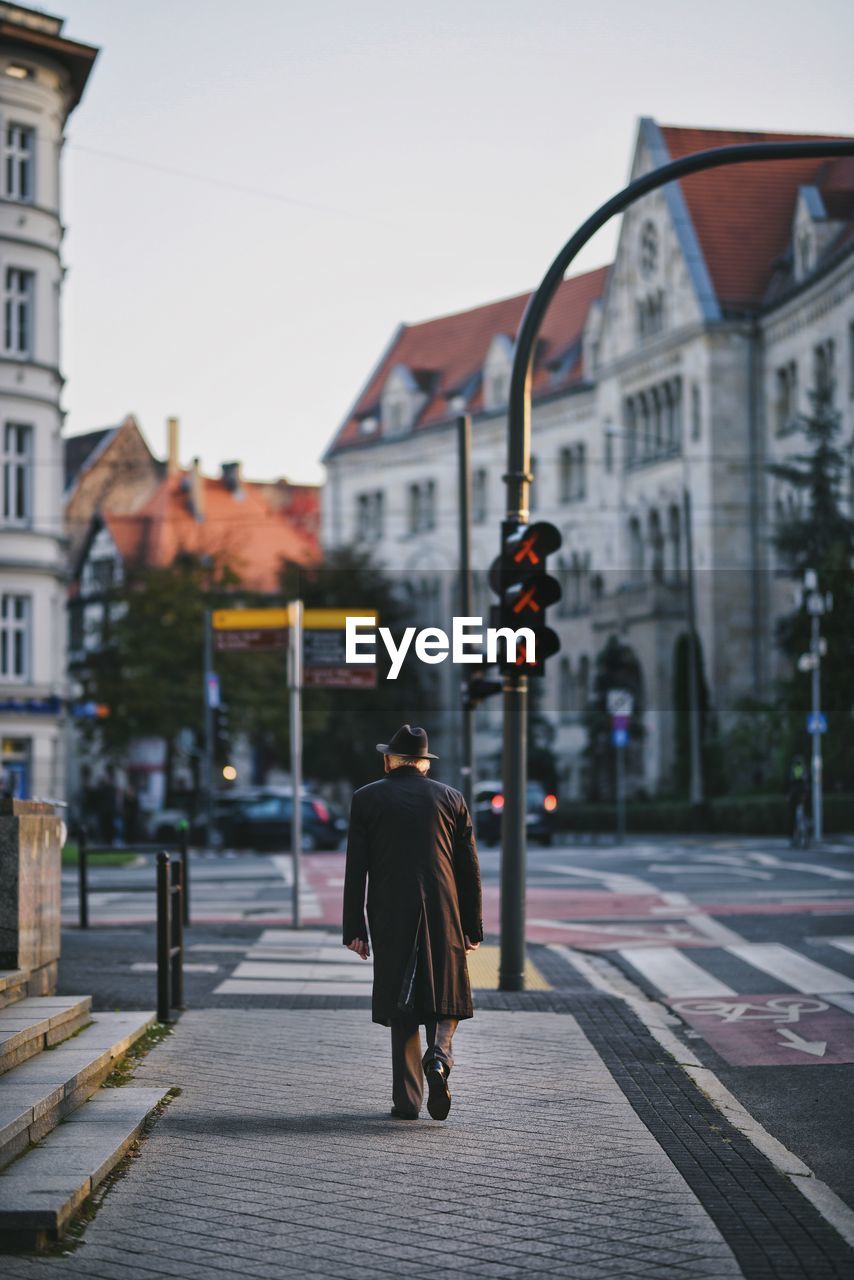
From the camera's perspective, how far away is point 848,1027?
12.9 m

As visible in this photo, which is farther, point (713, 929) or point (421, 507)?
point (421, 507)

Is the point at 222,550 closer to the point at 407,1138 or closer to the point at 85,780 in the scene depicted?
the point at 85,780

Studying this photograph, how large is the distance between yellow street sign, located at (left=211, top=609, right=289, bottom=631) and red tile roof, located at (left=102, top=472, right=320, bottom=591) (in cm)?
6049

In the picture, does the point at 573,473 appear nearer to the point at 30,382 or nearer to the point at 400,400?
the point at 400,400

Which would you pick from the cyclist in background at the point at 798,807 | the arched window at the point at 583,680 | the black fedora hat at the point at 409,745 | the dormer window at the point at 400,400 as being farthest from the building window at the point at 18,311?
the dormer window at the point at 400,400

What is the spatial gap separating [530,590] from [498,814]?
3012 centimetres

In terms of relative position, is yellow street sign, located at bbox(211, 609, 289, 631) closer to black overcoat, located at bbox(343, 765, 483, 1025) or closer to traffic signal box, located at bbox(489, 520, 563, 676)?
traffic signal box, located at bbox(489, 520, 563, 676)

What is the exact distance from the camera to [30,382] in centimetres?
4647

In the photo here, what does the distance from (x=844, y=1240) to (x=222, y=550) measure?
190 feet

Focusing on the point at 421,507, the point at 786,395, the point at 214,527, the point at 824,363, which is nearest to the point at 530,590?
the point at 824,363

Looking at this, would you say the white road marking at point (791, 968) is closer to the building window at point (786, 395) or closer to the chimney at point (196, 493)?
the building window at point (786, 395)

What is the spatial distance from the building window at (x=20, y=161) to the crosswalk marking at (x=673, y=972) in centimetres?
3218

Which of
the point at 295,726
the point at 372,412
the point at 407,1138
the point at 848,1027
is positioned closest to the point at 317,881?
the point at 295,726

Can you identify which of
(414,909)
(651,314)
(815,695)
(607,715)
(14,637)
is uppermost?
(651,314)
